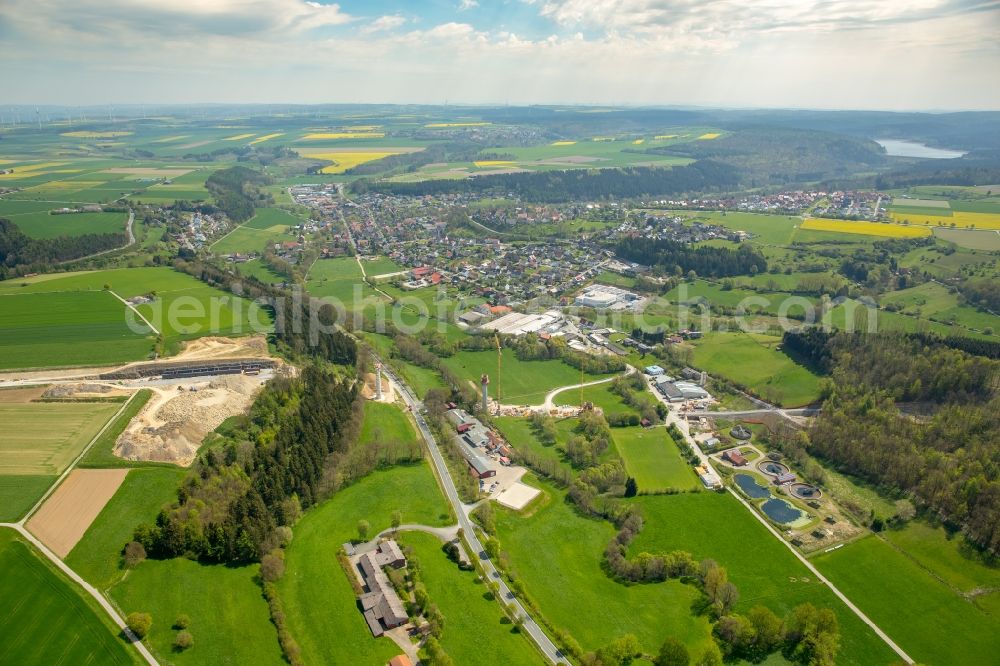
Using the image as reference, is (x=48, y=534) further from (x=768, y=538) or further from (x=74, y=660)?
(x=768, y=538)

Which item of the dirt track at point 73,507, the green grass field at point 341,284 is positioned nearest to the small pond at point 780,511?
the dirt track at point 73,507

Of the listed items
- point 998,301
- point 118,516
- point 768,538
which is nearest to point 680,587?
point 768,538

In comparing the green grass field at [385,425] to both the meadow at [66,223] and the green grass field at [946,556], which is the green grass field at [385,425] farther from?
the meadow at [66,223]

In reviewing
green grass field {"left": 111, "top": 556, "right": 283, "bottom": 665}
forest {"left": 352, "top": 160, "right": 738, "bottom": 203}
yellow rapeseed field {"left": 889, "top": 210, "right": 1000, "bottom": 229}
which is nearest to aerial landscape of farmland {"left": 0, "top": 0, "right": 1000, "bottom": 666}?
green grass field {"left": 111, "top": 556, "right": 283, "bottom": 665}

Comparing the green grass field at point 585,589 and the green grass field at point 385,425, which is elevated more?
the green grass field at point 385,425

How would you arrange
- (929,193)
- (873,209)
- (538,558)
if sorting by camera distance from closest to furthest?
(538,558)
(873,209)
(929,193)

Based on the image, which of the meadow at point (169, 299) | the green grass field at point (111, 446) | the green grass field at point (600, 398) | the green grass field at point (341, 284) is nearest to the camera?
the green grass field at point (111, 446)

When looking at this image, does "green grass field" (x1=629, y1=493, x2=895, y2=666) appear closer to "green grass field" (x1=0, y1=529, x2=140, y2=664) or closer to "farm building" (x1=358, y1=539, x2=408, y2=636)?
"farm building" (x1=358, y1=539, x2=408, y2=636)
